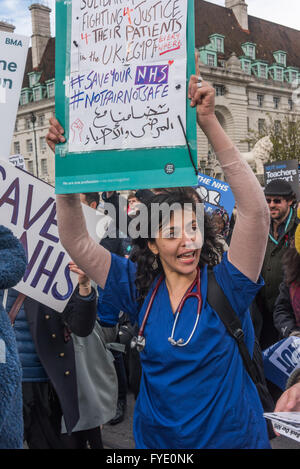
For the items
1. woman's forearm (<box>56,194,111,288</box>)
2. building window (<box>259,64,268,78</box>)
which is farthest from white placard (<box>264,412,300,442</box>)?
building window (<box>259,64,268,78</box>)

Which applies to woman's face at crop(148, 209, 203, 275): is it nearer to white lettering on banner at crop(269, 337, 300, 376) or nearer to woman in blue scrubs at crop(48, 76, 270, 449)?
woman in blue scrubs at crop(48, 76, 270, 449)

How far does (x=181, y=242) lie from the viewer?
6.76 feet

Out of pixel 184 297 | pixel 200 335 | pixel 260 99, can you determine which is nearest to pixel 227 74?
pixel 260 99

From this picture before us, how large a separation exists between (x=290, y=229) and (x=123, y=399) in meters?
2.15

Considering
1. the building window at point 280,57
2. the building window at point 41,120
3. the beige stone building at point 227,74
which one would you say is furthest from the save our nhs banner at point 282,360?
the building window at point 280,57

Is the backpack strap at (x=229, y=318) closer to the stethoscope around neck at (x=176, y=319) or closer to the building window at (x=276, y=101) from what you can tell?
the stethoscope around neck at (x=176, y=319)

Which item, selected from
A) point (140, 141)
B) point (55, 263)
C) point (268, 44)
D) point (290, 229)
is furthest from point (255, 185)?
point (268, 44)

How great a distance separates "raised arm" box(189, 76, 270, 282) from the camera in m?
1.81

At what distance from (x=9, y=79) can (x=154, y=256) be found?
4.92ft

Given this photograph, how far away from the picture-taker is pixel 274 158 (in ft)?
106

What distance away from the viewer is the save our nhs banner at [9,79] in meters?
2.91

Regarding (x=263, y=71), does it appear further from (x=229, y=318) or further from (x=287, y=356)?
(x=229, y=318)

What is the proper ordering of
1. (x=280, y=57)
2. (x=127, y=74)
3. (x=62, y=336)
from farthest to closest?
(x=280, y=57) → (x=62, y=336) → (x=127, y=74)
